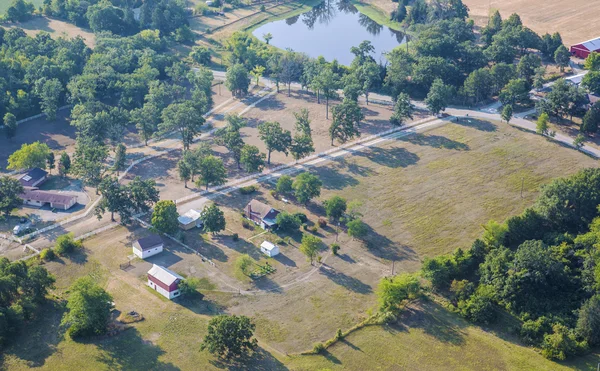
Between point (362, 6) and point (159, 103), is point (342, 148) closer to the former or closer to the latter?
point (159, 103)

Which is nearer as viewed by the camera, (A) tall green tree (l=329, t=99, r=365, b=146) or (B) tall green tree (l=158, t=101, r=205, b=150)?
(B) tall green tree (l=158, t=101, r=205, b=150)

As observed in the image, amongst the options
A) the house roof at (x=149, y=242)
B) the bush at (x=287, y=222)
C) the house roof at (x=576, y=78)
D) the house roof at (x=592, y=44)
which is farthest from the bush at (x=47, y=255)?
the house roof at (x=592, y=44)

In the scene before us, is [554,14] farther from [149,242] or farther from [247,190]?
[149,242]

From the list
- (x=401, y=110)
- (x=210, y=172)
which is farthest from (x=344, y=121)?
(x=210, y=172)

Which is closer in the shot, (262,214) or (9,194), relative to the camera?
(262,214)

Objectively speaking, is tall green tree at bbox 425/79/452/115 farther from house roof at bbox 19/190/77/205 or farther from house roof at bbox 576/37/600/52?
house roof at bbox 19/190/77/205

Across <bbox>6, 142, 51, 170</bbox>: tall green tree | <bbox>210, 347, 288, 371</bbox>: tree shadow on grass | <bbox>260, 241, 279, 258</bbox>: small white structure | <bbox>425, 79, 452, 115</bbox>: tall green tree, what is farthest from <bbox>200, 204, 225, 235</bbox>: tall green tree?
<bbox>425, 79, 452, 115</bbox>: tall green tree
